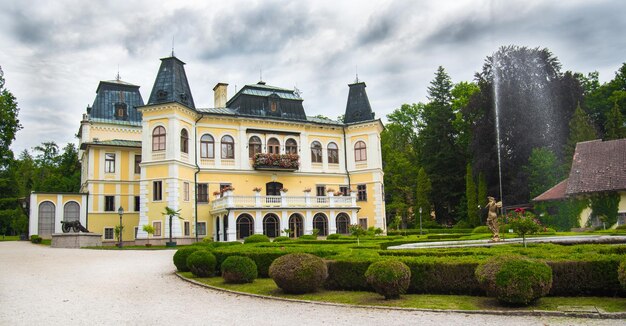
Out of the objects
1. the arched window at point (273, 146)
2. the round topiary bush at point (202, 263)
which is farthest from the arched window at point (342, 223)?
the round topiary bush at point (202, 263)

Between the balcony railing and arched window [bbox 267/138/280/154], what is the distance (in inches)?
219

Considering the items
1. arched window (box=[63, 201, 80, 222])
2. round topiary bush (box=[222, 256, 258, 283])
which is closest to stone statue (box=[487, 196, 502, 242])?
round topiary bush (box=[222, 256, 258, 283])

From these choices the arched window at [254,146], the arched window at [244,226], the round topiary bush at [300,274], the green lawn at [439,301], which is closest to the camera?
the green lawn at [439,301]

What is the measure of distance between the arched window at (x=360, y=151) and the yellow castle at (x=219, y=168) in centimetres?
10

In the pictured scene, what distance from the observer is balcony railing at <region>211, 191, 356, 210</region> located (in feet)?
111

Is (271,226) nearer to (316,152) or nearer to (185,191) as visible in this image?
(185,191)

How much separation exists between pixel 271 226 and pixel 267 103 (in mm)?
10955

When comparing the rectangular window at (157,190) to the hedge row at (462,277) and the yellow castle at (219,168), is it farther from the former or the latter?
the hedge row at (462,277)

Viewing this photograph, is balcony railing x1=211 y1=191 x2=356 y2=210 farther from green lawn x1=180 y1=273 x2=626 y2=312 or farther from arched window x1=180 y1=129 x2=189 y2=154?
green lawn x1=180 y1=273 x2=626 y2=312

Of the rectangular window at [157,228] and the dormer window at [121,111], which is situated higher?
the dormer window at [121,111]

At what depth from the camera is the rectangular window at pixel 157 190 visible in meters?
34.3

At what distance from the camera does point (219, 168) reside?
37969 millimetres

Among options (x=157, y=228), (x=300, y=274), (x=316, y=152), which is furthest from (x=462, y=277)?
(x=316, y=152)

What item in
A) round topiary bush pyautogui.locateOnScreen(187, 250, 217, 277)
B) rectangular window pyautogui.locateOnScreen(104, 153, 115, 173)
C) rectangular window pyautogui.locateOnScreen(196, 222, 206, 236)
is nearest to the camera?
round topiary bush pyautogui.locateOnScreen(187, 250, 217, 277)
